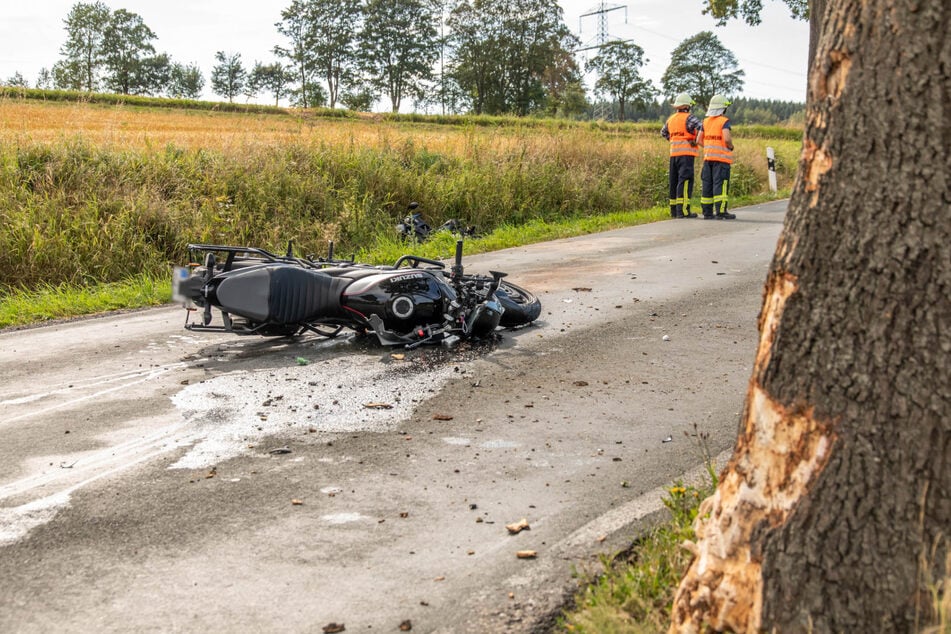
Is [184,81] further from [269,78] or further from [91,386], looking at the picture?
[91,386]

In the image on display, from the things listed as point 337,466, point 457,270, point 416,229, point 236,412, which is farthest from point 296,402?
point 416,229

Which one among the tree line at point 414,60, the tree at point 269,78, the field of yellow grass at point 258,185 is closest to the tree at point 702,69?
the tree line at point 414,60

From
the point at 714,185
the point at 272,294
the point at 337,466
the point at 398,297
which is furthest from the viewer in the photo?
the point at 714,185

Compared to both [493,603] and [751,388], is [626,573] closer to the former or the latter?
[493,603]

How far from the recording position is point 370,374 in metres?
6.77

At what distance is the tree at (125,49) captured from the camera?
9125cm

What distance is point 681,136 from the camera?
1691 centimetres

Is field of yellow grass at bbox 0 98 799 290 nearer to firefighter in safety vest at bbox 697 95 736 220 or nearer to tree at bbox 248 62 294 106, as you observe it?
firefighter in safety vest at bbox 697 95 736 220

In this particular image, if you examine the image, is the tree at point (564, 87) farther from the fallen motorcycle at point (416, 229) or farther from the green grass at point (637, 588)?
the green grass at point (637, 588)

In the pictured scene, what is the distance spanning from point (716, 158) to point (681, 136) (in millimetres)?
901

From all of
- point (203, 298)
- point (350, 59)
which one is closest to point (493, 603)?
point (203, 298)

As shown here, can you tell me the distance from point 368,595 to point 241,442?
2012 millimetres

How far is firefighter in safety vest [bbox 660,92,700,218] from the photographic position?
1681cm

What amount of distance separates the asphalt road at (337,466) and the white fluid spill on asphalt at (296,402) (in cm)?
2
